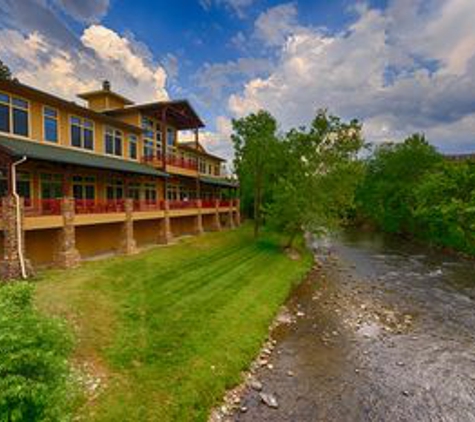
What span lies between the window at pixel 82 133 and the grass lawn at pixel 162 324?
8.46 meters

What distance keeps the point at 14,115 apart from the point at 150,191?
504 inches

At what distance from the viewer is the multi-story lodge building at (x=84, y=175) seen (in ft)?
52.2

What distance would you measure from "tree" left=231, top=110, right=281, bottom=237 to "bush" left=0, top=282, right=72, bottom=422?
2726 centimetres

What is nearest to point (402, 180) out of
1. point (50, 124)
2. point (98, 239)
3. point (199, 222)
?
point (199, 222)

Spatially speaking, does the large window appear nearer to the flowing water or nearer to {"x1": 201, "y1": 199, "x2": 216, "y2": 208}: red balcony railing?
the flowing water

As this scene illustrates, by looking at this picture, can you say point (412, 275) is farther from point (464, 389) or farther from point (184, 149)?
point (184, 149)

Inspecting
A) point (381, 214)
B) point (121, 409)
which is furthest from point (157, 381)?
point (381, 214)

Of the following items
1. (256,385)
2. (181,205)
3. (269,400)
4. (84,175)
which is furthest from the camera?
(181,205)

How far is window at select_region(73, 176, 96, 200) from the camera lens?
851 inches

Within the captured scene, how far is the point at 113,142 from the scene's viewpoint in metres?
25.4

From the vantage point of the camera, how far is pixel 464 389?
10133mm

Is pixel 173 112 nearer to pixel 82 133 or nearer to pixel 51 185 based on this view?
pixel 82 133

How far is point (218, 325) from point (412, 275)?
17.0 m

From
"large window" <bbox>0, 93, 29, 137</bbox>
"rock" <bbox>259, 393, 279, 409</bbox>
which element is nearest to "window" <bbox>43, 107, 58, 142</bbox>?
"large window" <bbox>0, 93, 29, 137</bbox>
